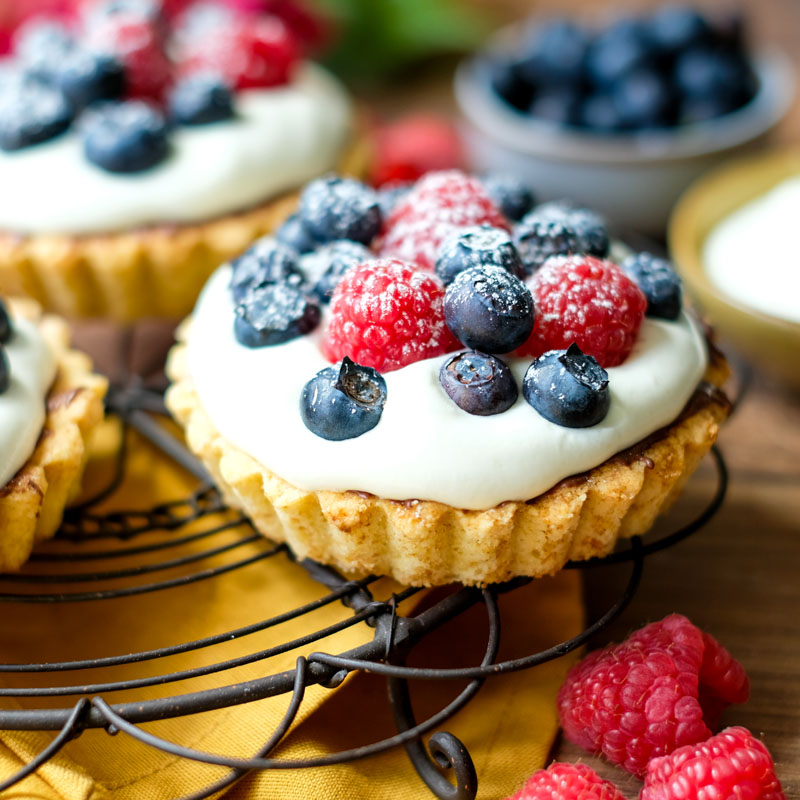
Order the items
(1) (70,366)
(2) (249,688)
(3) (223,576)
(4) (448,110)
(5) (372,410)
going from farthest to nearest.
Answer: (4) (448,110)
(1) (70,366)
(3) (223,576)
(5) (372,410)
(2) (249,688)

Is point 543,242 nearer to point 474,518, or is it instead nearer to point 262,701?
point 474,518

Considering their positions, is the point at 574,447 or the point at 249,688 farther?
the point at 574,447

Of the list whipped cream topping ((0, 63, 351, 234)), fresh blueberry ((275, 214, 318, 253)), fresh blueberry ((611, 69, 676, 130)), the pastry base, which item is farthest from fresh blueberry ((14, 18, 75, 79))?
fresh blueberry ((611, 69, 676, 130))

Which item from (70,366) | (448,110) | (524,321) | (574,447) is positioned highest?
(524,321)

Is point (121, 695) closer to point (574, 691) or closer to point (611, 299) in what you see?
point (574, 691)

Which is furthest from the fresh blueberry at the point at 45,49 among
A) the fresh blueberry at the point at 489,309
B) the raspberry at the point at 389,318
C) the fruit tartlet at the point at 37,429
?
the fresh blueberry at the point at 489,309

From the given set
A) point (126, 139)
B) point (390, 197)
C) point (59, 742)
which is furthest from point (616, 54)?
point (59, 742)

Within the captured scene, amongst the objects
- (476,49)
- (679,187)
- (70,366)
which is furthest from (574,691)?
(476,49)
